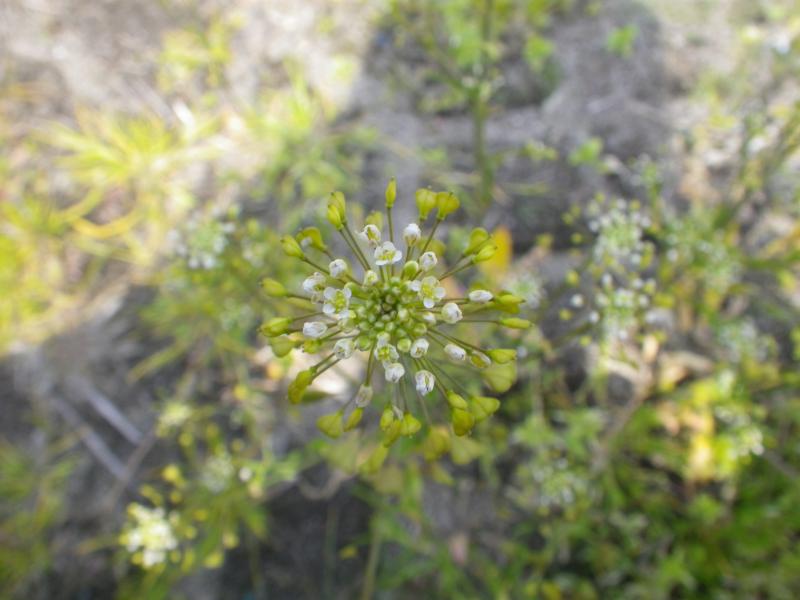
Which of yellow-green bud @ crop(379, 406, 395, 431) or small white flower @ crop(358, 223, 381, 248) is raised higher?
small white flower @ crop(358, 223, 381, 248)

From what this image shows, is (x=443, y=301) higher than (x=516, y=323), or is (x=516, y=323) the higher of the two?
(x=516, y=323)

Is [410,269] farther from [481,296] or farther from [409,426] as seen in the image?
[409,426]

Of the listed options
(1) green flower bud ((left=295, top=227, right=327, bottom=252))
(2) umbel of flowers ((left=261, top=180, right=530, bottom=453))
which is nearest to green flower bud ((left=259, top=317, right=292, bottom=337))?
(2) umbel of flowers ((left=261, top=180, right=530, bottom=453))

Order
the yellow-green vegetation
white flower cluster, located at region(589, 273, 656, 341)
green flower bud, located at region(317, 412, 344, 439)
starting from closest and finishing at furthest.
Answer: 1. green flower bud, located at region(317, 412, 344, 439)
2. white flower cluster, located at region(589, 273, 656, 341)
3. the yellow-green vegetation

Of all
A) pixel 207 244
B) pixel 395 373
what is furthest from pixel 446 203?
pixel 207 244

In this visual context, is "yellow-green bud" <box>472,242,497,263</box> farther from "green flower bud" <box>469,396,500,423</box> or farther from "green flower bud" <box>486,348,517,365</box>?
"green flower bud" <box>469,396,500,423</box>

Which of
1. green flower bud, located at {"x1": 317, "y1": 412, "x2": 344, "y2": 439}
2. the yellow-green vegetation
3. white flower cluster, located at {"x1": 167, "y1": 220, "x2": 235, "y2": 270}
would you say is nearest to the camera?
green flower bud, located at {"x1": 317, "y1": 412, "x2": 344, "y2": 439}

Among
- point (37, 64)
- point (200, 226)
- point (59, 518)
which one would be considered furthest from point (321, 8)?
point (59, 518)
